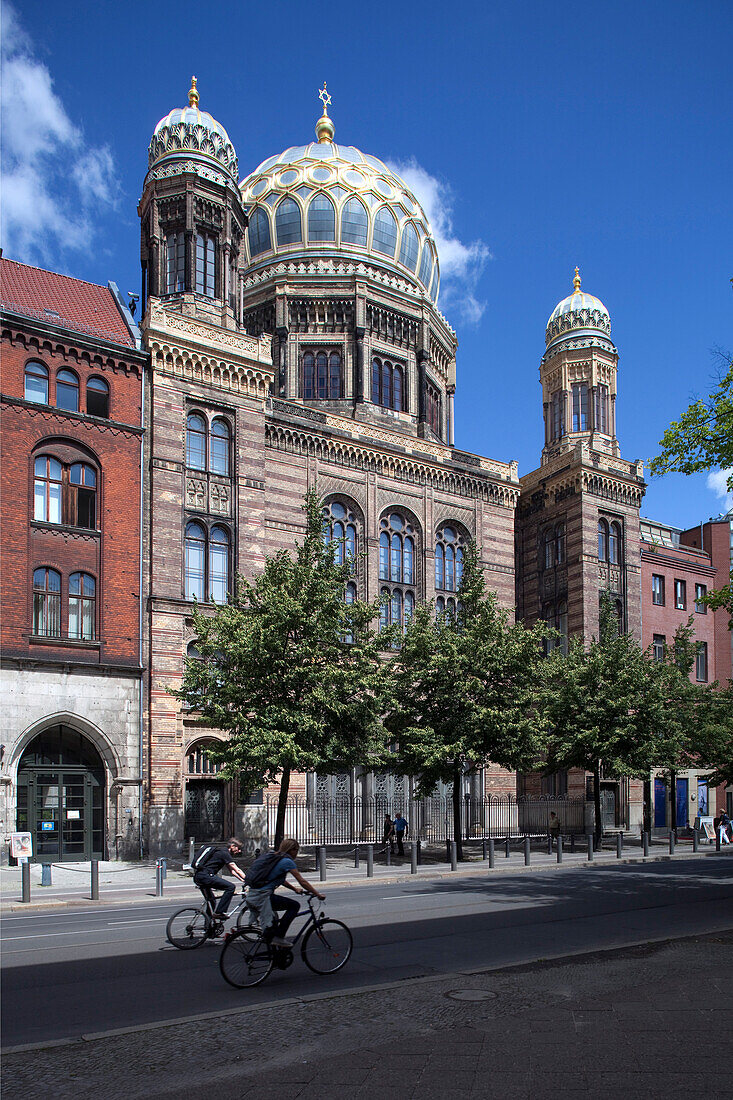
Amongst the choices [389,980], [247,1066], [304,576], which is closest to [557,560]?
[304,576]

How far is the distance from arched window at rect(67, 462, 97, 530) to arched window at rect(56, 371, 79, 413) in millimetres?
1983

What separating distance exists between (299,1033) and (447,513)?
38.2m

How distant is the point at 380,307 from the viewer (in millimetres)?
52062

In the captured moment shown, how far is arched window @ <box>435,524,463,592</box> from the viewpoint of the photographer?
46.5 m

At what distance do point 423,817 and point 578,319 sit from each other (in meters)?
29.5

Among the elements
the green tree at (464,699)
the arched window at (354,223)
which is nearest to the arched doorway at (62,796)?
the green tree at (464,699)

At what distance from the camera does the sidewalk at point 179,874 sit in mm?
23156

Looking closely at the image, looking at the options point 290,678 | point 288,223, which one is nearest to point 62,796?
point 290,678

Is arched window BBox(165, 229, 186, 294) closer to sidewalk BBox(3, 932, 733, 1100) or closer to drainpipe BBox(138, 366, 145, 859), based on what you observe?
drainpipe BBox(138, 366, 145, 859)

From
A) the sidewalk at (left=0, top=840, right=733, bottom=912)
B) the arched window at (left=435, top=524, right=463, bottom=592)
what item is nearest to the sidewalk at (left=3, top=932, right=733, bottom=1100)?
the sidewalk at (left=0, top=840, right=733, bottom=912)

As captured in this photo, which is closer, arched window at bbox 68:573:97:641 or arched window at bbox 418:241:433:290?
arched window at bbox 68:573:97:641

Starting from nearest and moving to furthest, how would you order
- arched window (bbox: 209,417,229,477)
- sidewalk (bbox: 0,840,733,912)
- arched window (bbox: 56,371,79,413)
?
sidewalk (bbox: 0,840,733,912), arched window (bbox: 56,371,79,413), arched window (bbox: 209,417,229,477)

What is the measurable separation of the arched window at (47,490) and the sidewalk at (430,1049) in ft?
78.8

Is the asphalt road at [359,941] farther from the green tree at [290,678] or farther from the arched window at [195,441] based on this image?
the arched window at [195,441]
